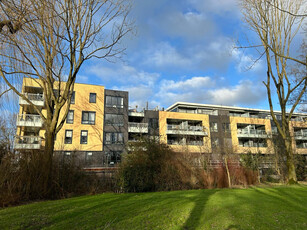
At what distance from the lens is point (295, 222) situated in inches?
215

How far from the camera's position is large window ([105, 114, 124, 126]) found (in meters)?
36.1

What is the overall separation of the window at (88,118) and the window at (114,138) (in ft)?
10.4

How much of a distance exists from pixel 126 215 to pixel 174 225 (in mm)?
1428

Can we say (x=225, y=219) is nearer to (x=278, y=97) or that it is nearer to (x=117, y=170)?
(x=117, y=170)

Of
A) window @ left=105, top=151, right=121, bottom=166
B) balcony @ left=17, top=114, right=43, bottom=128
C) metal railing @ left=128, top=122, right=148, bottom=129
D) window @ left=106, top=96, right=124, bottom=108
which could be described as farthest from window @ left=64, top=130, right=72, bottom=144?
metal railing @ left=128, top=122, right=148, bottom=129

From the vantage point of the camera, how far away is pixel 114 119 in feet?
120

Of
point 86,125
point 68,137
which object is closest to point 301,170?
point 86,125

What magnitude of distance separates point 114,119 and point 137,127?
3.96 meters

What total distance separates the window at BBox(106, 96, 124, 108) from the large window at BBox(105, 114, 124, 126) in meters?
1.71

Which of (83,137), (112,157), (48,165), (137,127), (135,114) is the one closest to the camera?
(48,165)

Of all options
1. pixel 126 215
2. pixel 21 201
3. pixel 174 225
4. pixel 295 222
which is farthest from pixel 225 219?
pixel 21 201

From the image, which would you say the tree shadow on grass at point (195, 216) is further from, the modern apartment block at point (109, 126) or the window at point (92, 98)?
the window at point (92, 98)

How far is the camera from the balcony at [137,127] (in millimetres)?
36938

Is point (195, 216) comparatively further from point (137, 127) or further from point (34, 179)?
point (137, 127)
